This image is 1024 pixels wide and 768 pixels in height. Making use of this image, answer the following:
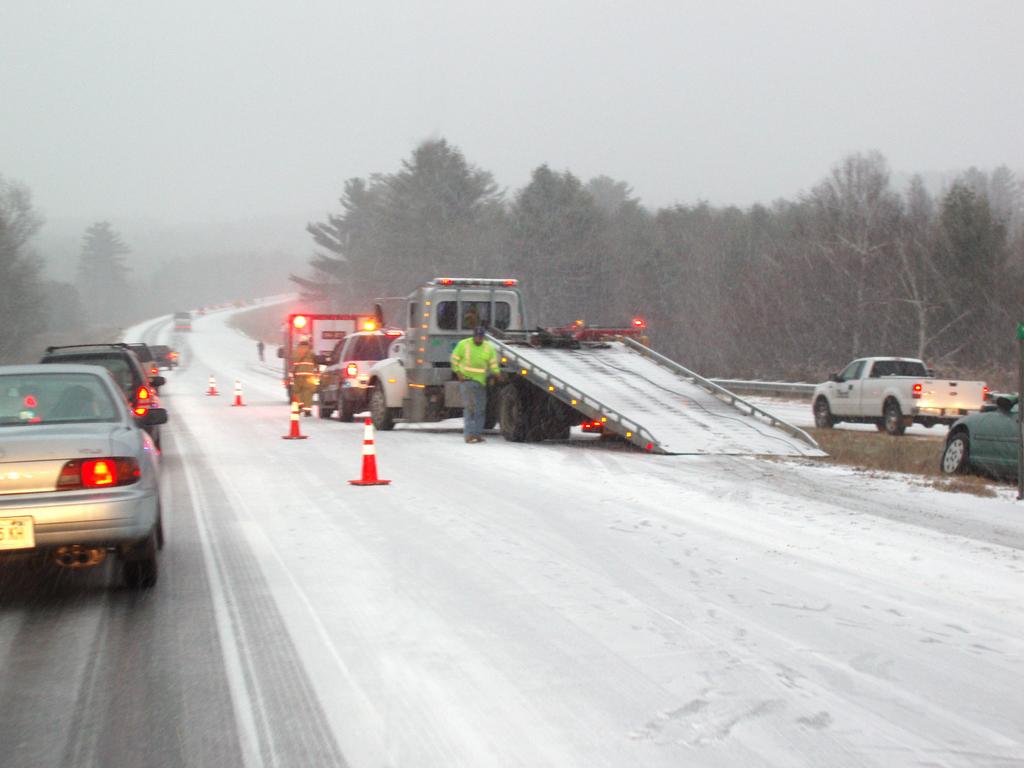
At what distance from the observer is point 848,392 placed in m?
25.3

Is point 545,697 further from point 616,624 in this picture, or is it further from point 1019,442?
point 1019,442

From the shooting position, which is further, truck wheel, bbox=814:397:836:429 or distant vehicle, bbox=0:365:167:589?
truck wheel, bbox=814:397:836:429

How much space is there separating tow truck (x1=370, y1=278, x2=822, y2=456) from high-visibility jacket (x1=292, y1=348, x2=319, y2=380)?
11.1 ft

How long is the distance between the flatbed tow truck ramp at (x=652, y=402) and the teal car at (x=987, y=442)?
7.84 ft

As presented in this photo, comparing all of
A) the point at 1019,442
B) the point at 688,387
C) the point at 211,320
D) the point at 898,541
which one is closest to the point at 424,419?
the point at 688,387

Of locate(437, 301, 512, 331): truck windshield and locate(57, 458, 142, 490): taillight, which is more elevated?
locate(437, 301, 512, 331): truck windshield

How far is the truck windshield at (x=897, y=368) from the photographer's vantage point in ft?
82.0

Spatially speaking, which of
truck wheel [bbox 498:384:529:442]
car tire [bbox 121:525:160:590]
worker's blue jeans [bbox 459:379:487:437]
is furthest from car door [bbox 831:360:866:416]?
car tire [bbox 121:525:160:590]

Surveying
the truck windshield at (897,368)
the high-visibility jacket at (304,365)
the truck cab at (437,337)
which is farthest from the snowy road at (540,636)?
the high-visibility jacket at (304,365)

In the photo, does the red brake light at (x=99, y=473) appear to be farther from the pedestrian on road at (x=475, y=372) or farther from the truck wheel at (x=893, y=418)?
the truck wheel at (x=893, y=418)

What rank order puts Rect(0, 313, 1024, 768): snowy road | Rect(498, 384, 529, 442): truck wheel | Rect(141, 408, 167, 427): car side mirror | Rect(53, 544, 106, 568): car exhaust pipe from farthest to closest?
Rect(498, 384, 529, 442): truck wheel → Rect(141, 408, 167, 427): car side mirror → Rect(53, 544, 106, 568): car exhaust pipe → Rect(0, 313, 1024, 768): snowy road

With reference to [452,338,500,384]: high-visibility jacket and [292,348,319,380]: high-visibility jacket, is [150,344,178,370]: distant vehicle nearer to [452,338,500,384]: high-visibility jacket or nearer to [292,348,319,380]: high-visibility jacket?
[292,348,319,380]: high-visibility jacket

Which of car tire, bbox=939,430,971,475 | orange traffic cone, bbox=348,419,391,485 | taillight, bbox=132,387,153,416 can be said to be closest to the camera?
orange traffic cone, bbox=348,419,391,485

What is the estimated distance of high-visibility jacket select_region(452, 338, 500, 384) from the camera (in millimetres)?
19188
